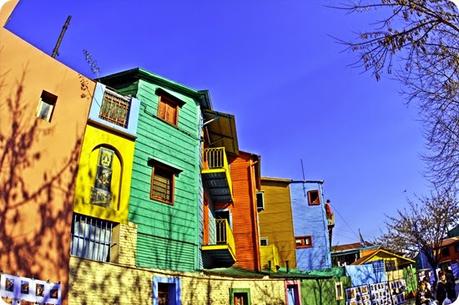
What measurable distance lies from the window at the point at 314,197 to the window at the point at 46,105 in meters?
17.3

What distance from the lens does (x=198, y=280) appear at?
1028 centimetres

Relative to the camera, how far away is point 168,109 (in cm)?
1137

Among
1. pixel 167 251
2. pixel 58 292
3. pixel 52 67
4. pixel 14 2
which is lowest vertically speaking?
pixel 58 292

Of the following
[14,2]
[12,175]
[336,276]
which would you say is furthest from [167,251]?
[336,276]

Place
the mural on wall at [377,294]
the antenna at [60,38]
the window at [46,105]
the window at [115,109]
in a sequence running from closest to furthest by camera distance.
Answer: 1. the window at [46,105]
2. the antenna at [60,38]
3. the window at [115,109]
4. the mural on wall at [377,294]

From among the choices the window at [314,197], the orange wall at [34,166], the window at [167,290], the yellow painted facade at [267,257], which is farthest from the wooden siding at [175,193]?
the window at [314,197]

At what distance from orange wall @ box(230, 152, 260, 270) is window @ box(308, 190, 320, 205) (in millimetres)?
5599

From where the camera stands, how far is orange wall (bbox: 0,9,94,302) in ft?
19.7

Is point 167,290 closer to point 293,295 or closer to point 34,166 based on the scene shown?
point 34,166

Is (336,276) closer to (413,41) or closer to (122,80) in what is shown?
(122,80)

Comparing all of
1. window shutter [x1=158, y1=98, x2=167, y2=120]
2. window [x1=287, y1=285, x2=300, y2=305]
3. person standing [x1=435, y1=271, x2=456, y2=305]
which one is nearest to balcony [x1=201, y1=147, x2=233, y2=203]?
window shutter [x1=158, y1=98, x2=167, y2=120]

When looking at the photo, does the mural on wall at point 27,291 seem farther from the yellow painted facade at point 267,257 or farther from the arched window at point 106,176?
the yellow painted facade at point 267,257

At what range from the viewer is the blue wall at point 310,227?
21.1 metres

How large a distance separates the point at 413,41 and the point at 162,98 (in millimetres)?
7808
